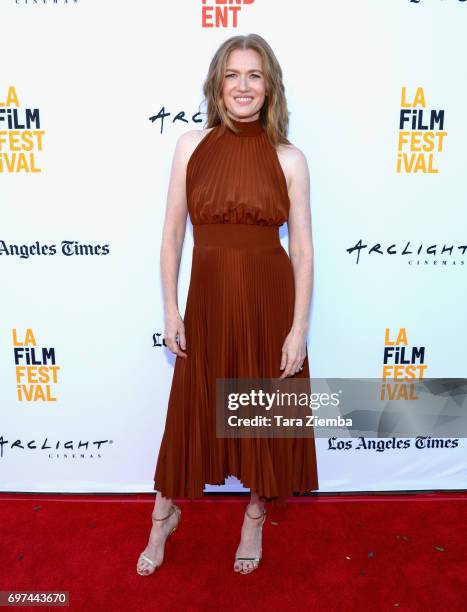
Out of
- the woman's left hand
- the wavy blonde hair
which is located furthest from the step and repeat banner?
the woman's left hand

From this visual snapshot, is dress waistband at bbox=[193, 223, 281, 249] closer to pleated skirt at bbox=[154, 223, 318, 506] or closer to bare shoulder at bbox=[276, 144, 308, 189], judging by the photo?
pleated skirt at bbox=[154, 223, 318, 506]

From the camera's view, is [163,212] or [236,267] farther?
[163,212]

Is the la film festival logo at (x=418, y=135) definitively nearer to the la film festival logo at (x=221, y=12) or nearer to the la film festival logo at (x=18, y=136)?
the la film festival logo at (x=221, y=12)

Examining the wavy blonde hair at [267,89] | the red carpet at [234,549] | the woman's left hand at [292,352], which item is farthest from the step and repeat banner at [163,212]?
the woman's left hand at [292,352]

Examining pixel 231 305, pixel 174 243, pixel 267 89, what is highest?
pixel 267 89

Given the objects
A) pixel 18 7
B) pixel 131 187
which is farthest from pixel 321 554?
pixel 18 7

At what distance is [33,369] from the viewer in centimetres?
276

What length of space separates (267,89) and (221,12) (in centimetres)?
56

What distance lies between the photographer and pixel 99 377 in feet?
9.13

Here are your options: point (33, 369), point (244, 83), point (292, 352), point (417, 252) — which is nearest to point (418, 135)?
point (417, 252)

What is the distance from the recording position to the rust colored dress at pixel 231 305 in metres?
2.09

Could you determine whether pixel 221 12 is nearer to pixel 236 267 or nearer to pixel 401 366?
pixel 236 267

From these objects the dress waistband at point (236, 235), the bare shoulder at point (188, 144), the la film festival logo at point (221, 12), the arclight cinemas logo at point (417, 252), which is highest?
the la film festival logo at point (221, 12)

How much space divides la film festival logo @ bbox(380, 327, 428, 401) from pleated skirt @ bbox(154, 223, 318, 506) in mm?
688
